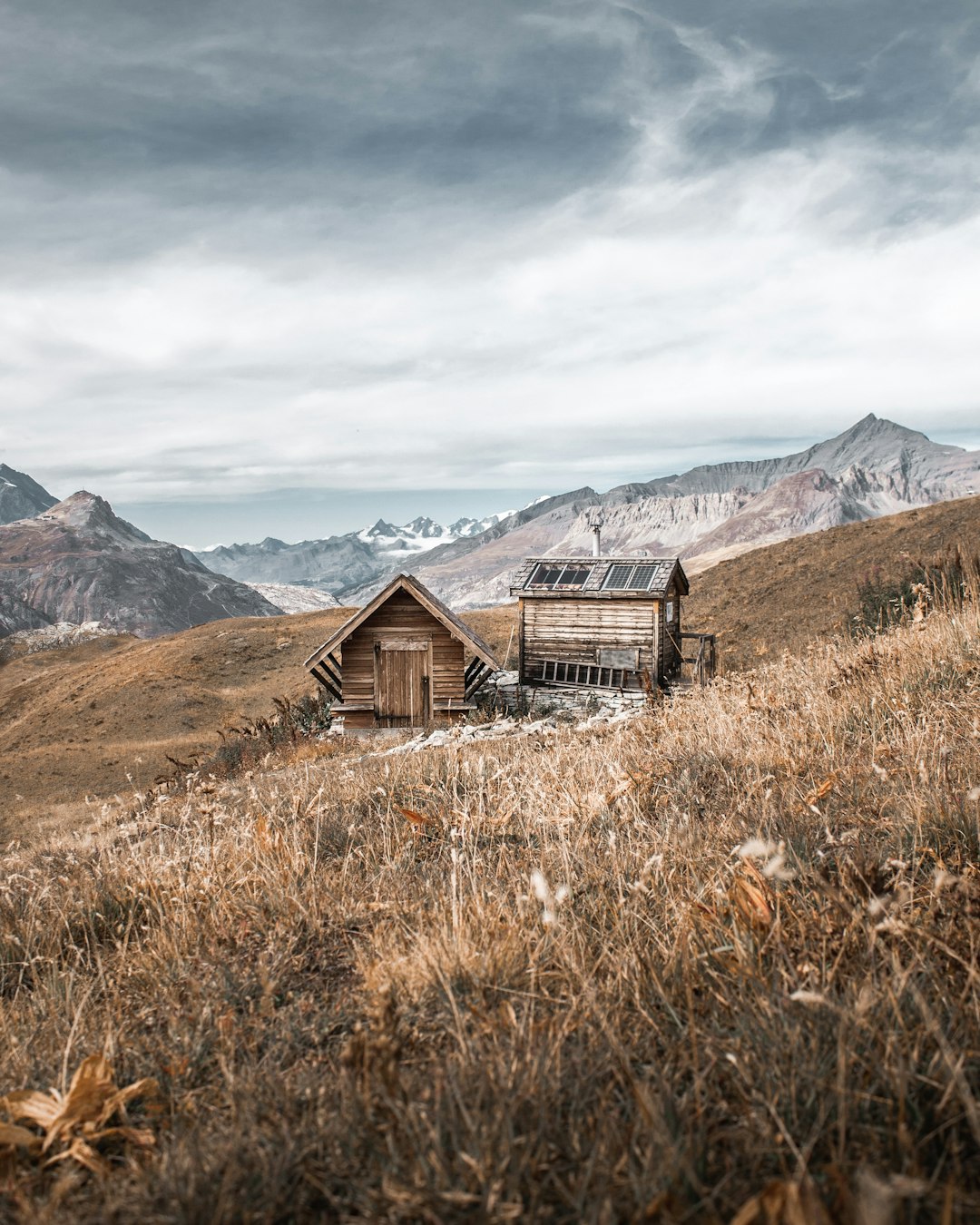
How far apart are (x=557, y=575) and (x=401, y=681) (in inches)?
400

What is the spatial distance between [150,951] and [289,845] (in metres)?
1.10

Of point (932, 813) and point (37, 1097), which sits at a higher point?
point (932, 813)

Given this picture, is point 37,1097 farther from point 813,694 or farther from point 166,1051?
point 813,694

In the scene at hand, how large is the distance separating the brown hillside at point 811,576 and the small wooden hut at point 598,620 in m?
8.41

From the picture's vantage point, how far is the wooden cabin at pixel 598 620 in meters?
26.4

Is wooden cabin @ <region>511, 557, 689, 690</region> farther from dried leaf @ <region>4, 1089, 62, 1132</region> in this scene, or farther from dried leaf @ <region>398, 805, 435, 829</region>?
dried leaf @ <region>4, 1089, 62, 1132</region>

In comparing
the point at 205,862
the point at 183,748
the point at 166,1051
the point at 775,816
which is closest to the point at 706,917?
the point at 775,816

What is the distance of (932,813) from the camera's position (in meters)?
3.28

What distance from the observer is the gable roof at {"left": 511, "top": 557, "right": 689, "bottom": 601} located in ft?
86.5

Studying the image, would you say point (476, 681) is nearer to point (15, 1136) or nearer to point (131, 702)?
point (15, 1136)

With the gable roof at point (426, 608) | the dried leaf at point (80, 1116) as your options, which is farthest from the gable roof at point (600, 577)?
the dried leaf at point (80, 1116)

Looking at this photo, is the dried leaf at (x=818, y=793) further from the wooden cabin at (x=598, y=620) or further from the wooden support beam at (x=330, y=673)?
the wooden cabin at (x=598, y=620)

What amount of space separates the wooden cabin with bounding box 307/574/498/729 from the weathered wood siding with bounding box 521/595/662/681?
7.86 meters

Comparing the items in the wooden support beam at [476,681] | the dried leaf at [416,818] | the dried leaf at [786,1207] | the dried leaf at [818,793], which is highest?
the dried leaf at [818,793]
